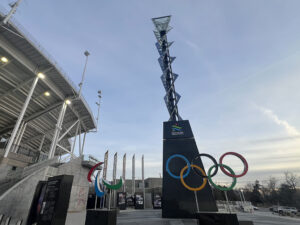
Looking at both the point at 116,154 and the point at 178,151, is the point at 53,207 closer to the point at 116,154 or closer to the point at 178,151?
the point at 178,151

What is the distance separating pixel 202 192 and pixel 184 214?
2.63 meters

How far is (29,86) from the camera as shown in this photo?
870 inches

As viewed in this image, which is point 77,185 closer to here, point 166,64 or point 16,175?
point 16,175

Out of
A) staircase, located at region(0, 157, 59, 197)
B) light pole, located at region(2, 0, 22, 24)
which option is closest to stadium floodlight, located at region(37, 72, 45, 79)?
light pole, located at region(2, 0, 22, 24)

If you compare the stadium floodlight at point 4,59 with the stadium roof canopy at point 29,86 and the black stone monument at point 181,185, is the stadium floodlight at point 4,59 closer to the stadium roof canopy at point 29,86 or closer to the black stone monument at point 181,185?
the stadium roof canopy at point 29,86

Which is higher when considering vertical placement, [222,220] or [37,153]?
[37,153]

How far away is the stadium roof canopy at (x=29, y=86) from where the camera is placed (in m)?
17.2

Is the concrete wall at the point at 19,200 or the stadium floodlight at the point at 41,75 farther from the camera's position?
the stadium floodlight at the point at 41,75

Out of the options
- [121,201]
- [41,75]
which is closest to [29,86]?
[41,75]

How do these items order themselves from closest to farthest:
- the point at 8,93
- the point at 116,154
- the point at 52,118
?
the point at 8,93, the point at 52,118, the point at 116,154

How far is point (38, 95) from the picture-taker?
2344cm

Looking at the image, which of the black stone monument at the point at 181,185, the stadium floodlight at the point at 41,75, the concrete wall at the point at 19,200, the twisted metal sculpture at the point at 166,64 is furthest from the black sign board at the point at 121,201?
the stadium floodlight at the point at 41,75

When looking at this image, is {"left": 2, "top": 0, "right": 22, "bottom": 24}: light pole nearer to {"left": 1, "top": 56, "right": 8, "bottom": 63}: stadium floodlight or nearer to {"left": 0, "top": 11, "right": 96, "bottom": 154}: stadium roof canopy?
{"left": 0, "top": 11, "right": 96, "bottom": 154}: stadium roof canopy

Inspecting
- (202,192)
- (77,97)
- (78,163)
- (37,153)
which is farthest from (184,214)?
(37,153)
